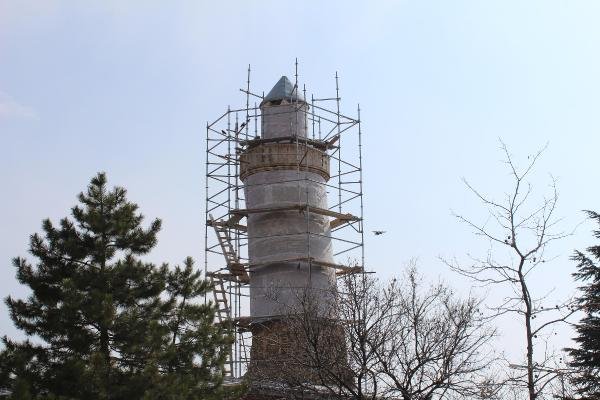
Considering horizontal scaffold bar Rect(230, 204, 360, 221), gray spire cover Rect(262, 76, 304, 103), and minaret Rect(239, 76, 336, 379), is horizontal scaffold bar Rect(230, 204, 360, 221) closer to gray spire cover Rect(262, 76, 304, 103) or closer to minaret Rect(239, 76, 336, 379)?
minaret Rect(239, 76, 336, 379)

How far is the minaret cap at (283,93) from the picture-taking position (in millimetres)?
34938

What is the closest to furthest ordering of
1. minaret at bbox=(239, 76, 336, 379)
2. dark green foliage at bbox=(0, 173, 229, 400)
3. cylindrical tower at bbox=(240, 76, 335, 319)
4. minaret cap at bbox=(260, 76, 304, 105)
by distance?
dark green foliage at bbox=(0, 173, 229, 400) → minaret at bbox=(239, 76, 336, 379) → cylindrical tower at bbox=(240, 76, 335, 319) → minaret cap at bbox=(260, 76, 304, 105)

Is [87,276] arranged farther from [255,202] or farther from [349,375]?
[255,202]

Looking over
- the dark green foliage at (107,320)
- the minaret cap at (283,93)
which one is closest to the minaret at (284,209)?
the minaret cap at (283,93)

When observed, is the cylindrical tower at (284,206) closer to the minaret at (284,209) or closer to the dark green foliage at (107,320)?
the minaret at (284,209)

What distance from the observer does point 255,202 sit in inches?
1328

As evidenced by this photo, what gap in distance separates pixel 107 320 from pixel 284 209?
1458 cm

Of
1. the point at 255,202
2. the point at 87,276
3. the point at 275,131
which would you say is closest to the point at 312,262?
the point at 255,202

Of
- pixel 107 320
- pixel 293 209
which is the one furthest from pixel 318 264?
pixel 107 320

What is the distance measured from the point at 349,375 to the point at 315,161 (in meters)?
14.3

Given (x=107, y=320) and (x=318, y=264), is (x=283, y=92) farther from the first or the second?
(x=107, y=320)

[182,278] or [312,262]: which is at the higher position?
[312,262]

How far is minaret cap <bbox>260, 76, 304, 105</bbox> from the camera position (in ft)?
115

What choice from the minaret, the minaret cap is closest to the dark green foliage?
the minaret
